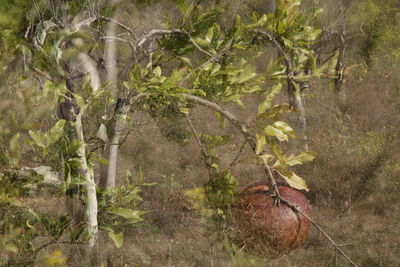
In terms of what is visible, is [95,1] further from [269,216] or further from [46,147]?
[269,216]

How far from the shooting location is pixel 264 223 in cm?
216

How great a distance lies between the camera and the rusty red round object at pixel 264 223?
2.14 meters

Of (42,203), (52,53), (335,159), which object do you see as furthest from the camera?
(335,159)

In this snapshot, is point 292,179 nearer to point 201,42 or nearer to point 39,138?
point 201,42

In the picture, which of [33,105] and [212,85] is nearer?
[33,105]

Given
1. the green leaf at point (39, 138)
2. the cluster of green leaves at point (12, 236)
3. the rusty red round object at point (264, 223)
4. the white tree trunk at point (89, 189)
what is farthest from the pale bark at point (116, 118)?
the rusty red round object at point (264, 223)

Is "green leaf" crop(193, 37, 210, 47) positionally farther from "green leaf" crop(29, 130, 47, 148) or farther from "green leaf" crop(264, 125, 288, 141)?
"green leaf" crop(29, 130, 47, 148)

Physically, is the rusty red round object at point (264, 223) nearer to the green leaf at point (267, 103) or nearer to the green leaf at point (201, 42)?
the green leaf at point (267, 103)

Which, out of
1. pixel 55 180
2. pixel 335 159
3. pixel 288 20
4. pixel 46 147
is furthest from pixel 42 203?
pixel 335 159

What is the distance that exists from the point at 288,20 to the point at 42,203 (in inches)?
86.6

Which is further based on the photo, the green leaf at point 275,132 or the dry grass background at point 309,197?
the dry grass background at point 309,197

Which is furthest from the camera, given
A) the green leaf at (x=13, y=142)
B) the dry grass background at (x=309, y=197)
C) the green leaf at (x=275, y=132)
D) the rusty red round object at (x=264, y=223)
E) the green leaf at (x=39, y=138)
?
the dry grass background at (x=309, y=197)

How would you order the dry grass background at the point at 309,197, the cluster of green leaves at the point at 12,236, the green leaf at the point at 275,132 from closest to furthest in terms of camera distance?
the green leaf at the point at 275,132, the cluster of green leaves at the point at 12,236, the dry grass background at the point at 309,197

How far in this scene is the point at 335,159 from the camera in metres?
4.87
